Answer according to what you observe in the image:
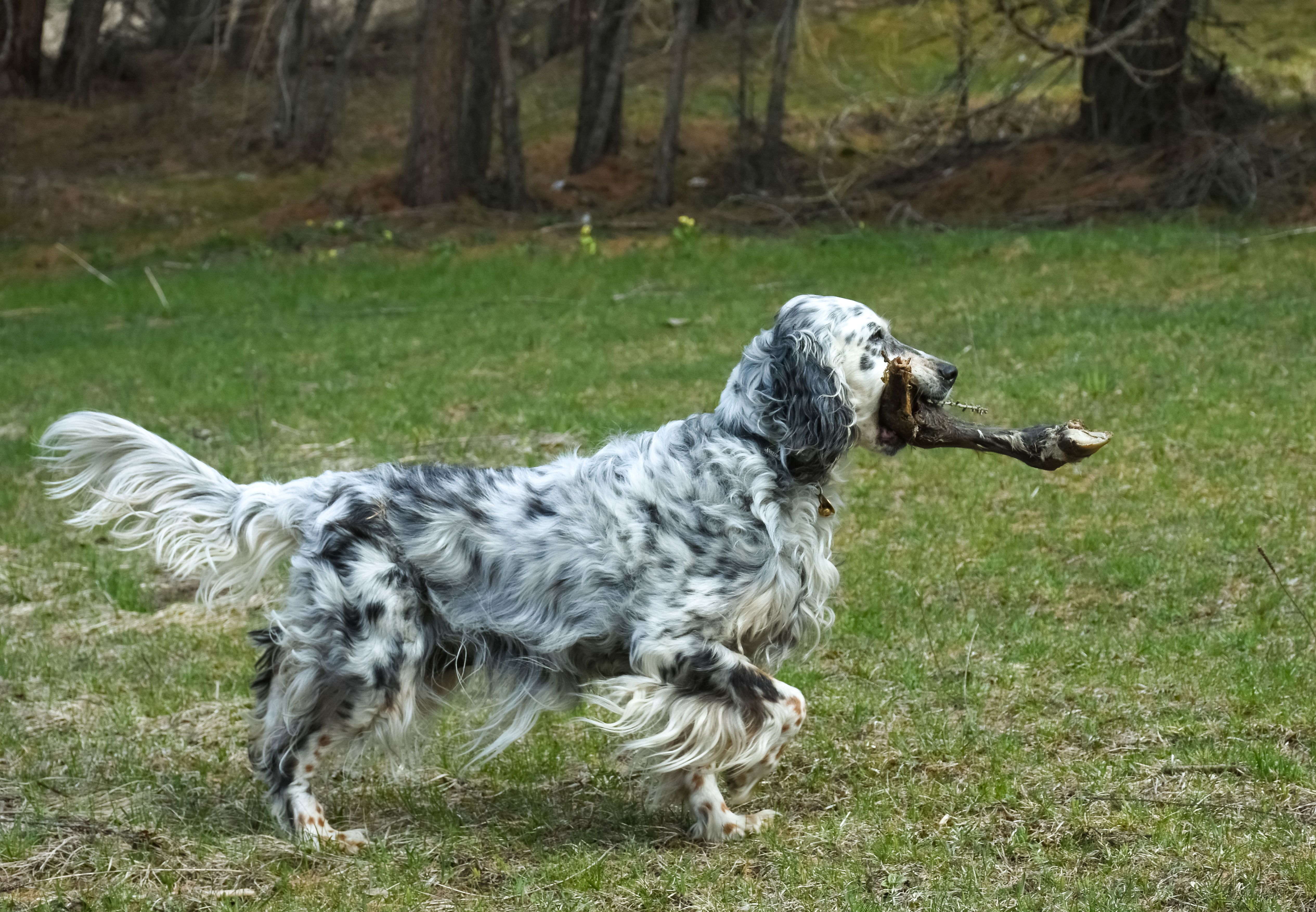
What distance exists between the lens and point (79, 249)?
2402 centimetres

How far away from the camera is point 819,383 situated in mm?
5320

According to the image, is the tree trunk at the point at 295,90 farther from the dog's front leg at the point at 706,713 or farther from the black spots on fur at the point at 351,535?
the dog's front leg at the point at 706,713

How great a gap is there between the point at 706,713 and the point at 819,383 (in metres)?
1.13

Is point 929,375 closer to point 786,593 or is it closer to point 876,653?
point 786,593

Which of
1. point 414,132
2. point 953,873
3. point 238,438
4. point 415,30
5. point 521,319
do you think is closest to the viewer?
point 953,873

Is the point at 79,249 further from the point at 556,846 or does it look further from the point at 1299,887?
the point at 1299,887

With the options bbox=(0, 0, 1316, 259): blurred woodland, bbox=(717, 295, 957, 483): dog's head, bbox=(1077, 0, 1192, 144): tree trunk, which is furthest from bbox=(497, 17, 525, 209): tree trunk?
bbox=(717, 295, 957, 483): dog's head

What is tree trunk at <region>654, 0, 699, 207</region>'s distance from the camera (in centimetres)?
2233

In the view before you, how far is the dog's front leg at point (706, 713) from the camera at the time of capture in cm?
514

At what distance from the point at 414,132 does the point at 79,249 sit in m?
5.36

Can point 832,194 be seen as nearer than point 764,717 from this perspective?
No

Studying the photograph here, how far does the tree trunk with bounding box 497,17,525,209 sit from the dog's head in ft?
62.1

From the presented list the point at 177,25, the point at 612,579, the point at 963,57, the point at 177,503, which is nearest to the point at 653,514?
the point at 612,579

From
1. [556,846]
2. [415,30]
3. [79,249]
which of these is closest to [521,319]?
[79,249]
